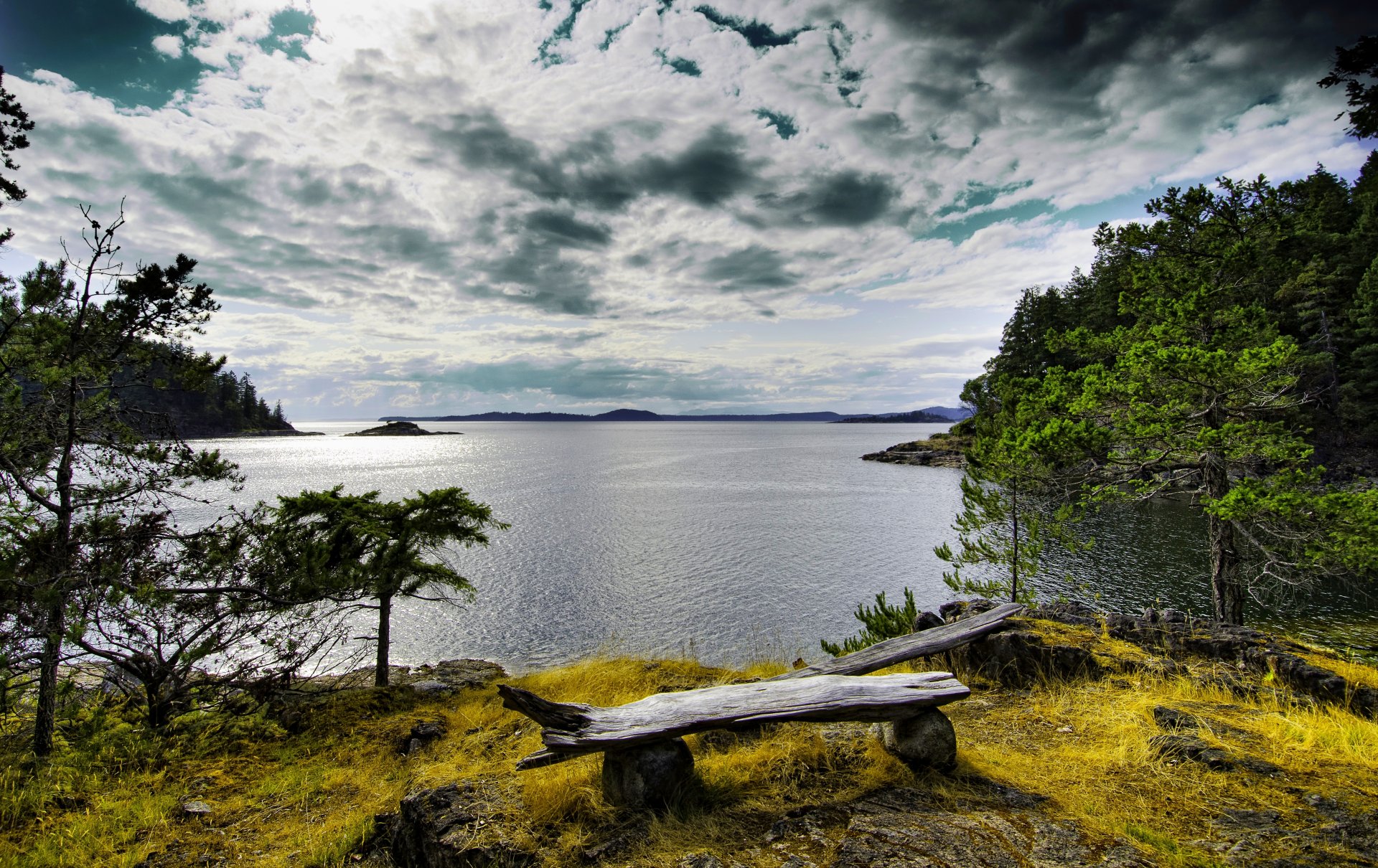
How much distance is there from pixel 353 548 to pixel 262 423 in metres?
187

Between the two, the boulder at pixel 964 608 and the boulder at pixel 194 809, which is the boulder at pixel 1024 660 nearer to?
the boulder at pixel 964 608

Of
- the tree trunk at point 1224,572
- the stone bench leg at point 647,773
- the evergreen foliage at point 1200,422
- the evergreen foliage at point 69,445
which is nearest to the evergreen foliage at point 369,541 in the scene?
the evergreen foliage at point 69,445

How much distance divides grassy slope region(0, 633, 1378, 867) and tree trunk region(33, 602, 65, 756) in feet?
0.81

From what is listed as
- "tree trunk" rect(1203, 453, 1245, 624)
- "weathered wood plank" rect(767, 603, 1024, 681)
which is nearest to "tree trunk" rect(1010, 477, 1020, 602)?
"tree trunk" rect(1203, 453, 1245, 624)

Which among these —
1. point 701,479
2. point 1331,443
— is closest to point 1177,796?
point 1331,443

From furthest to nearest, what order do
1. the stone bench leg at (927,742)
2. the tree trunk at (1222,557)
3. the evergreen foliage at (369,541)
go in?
the tree trunk at (1222,557) → the evergreen foliage at (369,541) → the stone bench leg at (927,742)

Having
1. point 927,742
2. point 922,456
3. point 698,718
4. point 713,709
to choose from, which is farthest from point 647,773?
point 922,456

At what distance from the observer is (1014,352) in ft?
241

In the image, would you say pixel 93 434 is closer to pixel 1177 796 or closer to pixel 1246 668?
pixel 1177 796

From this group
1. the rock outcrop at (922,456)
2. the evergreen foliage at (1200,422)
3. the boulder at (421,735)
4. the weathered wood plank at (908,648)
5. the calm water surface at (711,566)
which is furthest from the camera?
the rock outcrop at (922,456)

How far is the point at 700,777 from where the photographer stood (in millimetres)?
5379

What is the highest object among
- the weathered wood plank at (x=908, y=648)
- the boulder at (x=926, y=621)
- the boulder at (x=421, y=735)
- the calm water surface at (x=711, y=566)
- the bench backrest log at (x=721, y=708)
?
the bench backrest log at (x=721, y=708)

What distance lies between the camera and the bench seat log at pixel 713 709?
5.09 metres

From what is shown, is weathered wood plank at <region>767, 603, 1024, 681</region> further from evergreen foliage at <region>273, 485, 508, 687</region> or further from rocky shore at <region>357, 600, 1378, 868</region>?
evergreen foliage at <region>273, 485, 508, 687</region>
